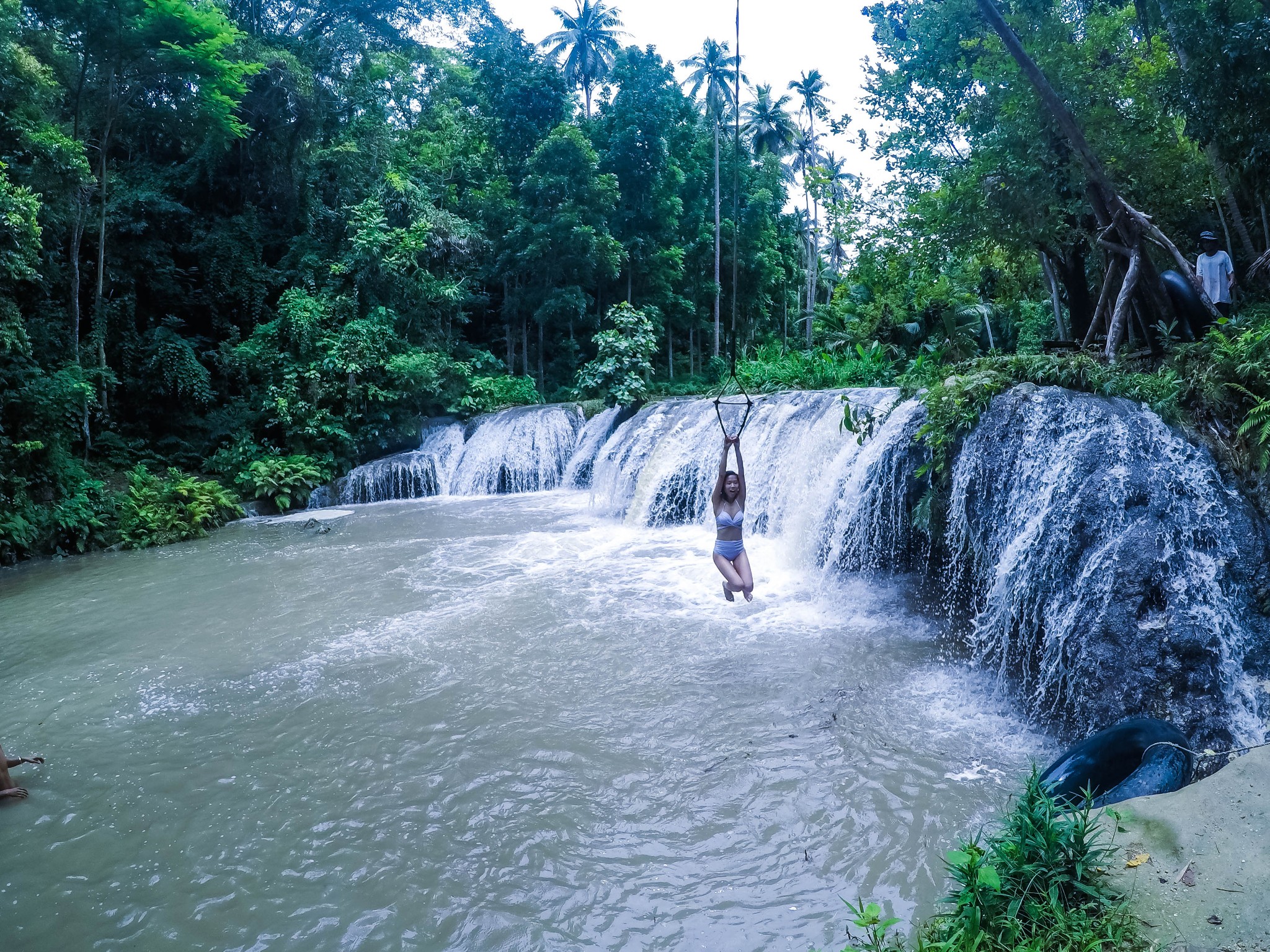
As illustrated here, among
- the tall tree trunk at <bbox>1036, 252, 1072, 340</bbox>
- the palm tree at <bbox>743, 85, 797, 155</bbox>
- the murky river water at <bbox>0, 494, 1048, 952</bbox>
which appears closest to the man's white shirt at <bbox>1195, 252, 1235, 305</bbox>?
the murky river water at <bbox>0, 494, 1048, 952</bbox>

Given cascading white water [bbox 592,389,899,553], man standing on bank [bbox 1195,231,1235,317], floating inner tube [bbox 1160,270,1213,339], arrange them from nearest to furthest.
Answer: man standing on bank [bbox 1195,231,1235,317], floating inner tube [bbox 1160,270,1213,339], cascading white water [bbox 592,389,899,553]

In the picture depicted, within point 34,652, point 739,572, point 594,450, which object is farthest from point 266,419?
point 739,572

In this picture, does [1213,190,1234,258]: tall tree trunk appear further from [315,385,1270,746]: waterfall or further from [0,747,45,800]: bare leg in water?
[0,747,45,800]: bare leg in water

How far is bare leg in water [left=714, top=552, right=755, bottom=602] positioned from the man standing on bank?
202 inches

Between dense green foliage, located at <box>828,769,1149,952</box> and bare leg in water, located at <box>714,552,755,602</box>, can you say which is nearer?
dense green foliage, located at <box>828,769,1149,952</box>

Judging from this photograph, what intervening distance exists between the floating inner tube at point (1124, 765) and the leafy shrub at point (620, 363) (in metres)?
15.7

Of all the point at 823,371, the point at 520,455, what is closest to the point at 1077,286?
the point at 823,371

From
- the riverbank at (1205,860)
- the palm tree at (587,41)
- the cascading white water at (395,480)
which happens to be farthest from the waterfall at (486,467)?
the palm tree at (587,41)

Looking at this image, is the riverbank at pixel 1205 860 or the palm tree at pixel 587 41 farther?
the palm tree at pixel 587 41

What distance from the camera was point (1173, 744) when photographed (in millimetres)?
3340

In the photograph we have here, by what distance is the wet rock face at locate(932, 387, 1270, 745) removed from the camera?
4336mm

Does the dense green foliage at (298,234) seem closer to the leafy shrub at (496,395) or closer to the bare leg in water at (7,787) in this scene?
the leafy shrub at (496,395)

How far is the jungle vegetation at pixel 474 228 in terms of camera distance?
8383 mm

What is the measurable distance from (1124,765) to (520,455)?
44.4ft
